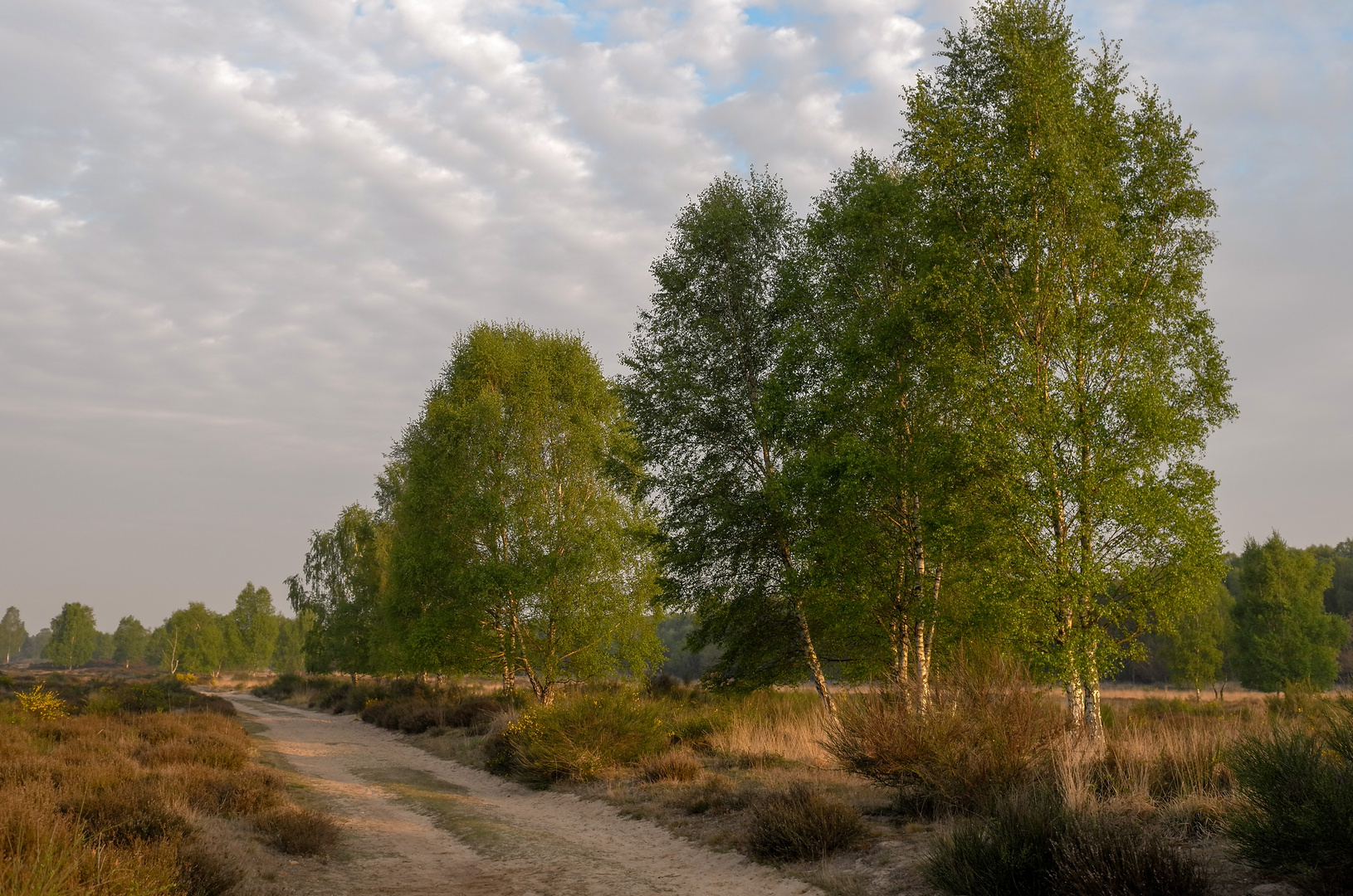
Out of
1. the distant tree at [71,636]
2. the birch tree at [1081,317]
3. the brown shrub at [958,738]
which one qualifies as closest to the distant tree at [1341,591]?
the birch tree at [1081,317]

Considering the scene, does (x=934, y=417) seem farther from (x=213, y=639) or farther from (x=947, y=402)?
(x=213, y=639)

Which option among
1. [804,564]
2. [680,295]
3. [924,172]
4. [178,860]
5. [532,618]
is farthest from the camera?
[532,618]

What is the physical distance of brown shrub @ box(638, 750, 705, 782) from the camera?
13.5 metres

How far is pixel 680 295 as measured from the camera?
2077 cm

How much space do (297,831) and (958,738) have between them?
8.44 metres

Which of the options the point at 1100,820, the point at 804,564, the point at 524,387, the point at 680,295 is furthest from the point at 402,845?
the point at 524,387

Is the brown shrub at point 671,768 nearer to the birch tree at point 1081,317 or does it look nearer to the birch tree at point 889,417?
the birch tree at point 889,417

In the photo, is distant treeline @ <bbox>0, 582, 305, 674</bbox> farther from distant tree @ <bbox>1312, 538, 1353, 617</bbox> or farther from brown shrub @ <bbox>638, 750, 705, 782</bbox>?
distant tree @ <bbox>1312, 538, 1353, 617</bbox>

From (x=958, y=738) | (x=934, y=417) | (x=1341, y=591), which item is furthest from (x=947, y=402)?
(x=1341, y=591)

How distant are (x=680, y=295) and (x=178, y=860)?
16715 millimetres

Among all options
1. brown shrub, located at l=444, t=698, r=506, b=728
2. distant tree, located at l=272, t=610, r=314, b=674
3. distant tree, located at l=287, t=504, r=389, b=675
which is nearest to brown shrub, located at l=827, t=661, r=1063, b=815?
brown shrub, located at l=444, t=698, r=506, b=728

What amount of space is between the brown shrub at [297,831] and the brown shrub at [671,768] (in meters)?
5.45

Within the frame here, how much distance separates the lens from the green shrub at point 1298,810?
522cm

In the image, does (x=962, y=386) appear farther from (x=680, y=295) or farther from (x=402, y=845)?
(x=402, y=845)
